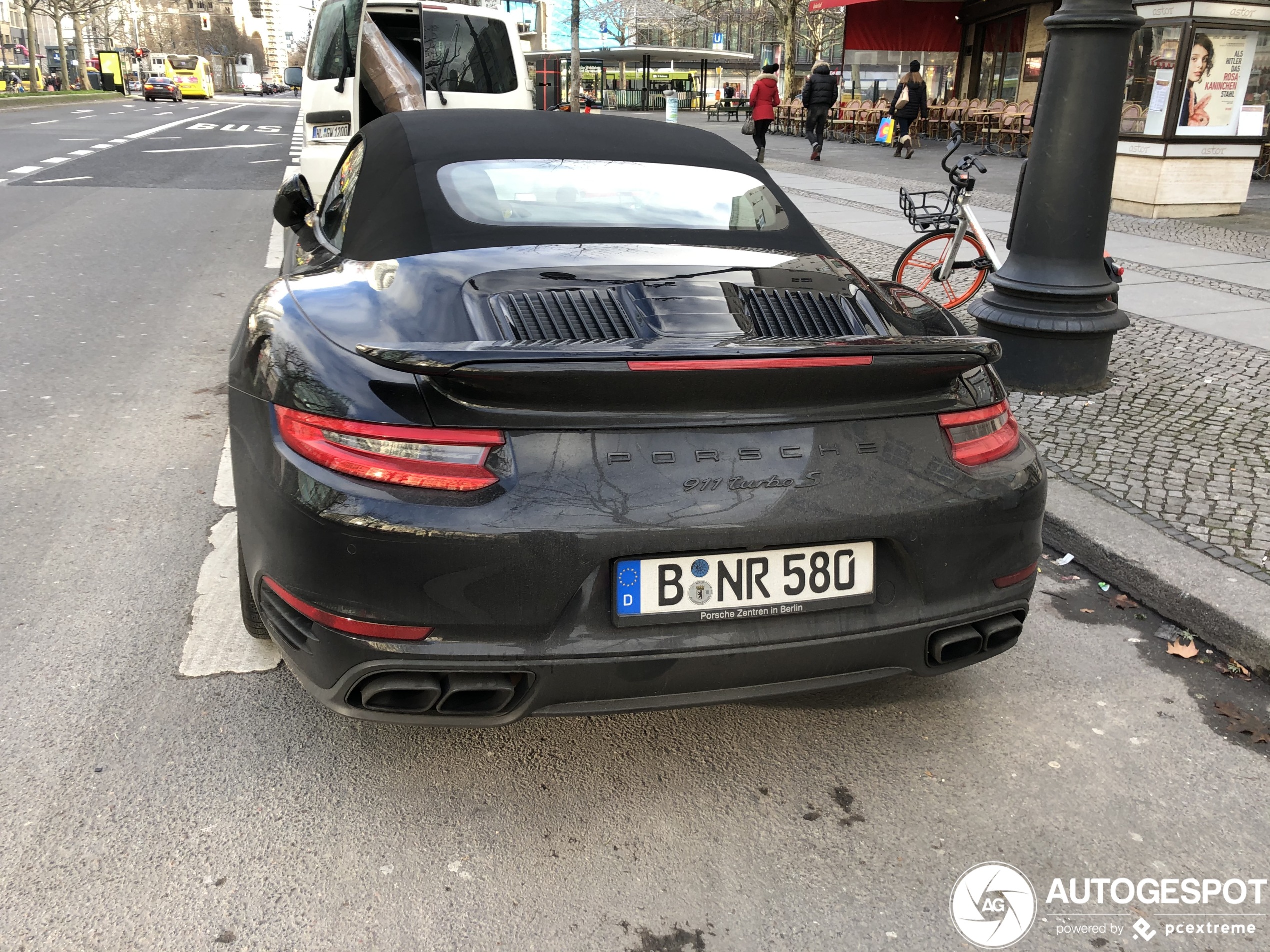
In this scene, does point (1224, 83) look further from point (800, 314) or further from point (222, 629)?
point (222, 629)

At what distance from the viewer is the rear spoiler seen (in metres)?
2.08

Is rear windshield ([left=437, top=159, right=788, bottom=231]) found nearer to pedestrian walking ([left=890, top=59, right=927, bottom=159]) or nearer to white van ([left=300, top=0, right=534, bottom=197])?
white van ([left=300, top=0, right=534, bottom=197])

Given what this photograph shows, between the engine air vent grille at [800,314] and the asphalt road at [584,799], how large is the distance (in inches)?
41.5

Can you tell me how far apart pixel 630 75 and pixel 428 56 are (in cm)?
5899

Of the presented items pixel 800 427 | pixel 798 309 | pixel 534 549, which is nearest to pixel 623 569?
pixel 534 549

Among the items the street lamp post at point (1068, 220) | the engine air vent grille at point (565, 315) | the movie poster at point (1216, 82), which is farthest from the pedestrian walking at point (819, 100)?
the engine air vent grille at point (565, 315)

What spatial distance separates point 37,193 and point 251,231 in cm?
440

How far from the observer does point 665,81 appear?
60500 millimetres

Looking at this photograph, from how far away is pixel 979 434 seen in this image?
98.0 inches

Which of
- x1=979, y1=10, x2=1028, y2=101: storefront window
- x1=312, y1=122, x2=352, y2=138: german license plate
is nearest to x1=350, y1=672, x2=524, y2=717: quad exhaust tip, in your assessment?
x1=312, y1=122, x2=352, y2=138: german license plate

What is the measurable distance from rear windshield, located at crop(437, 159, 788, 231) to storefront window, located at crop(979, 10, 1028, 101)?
2687 cm

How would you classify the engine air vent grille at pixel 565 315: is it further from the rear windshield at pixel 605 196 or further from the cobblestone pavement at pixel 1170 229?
the cobblestone pavement at pixel 1170 229

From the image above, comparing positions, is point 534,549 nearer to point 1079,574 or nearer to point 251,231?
point 1079,574

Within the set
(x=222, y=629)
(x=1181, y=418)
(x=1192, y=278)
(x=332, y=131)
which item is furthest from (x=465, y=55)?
(x=222, y=629)
